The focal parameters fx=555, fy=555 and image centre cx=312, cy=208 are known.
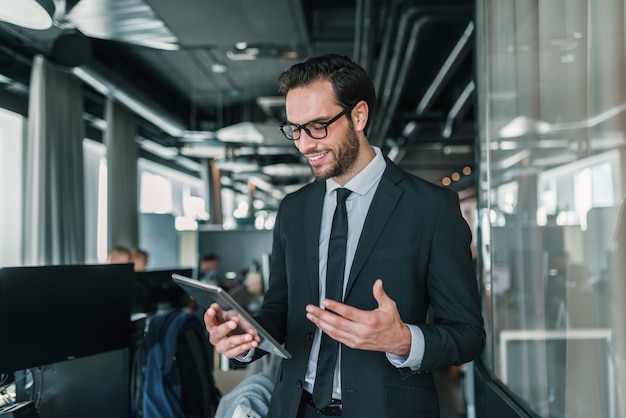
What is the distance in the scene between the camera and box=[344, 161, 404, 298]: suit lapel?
1.54 m

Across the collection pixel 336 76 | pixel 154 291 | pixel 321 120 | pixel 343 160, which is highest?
pixel 336 76

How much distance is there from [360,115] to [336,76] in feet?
0.46

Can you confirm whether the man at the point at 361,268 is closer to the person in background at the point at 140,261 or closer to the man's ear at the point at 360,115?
the man's ear at the point at 360,115

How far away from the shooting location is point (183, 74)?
8.88m

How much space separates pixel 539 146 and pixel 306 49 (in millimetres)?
4683

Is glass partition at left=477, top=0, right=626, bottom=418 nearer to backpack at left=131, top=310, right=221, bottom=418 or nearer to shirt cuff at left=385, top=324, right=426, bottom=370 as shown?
shirt cuff at left=385, top=324, right=426, bottom=370

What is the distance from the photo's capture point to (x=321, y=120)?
159cm

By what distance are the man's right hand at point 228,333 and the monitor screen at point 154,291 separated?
296cm

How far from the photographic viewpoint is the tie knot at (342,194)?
1.67 m

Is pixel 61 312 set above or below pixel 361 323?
below

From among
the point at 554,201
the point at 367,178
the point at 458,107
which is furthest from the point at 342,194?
the point at 458,107

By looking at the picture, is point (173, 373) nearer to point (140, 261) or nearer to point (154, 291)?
point (154, 291)

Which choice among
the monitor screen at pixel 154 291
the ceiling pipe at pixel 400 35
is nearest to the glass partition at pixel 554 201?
the ceiling pipe at pixel 400 35

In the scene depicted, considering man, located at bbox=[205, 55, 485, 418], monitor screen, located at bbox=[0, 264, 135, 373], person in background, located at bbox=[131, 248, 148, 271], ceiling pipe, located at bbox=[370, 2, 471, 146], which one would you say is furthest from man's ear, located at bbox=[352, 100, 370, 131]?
person in background, located at bbox=[131, 248, 148, 271]
